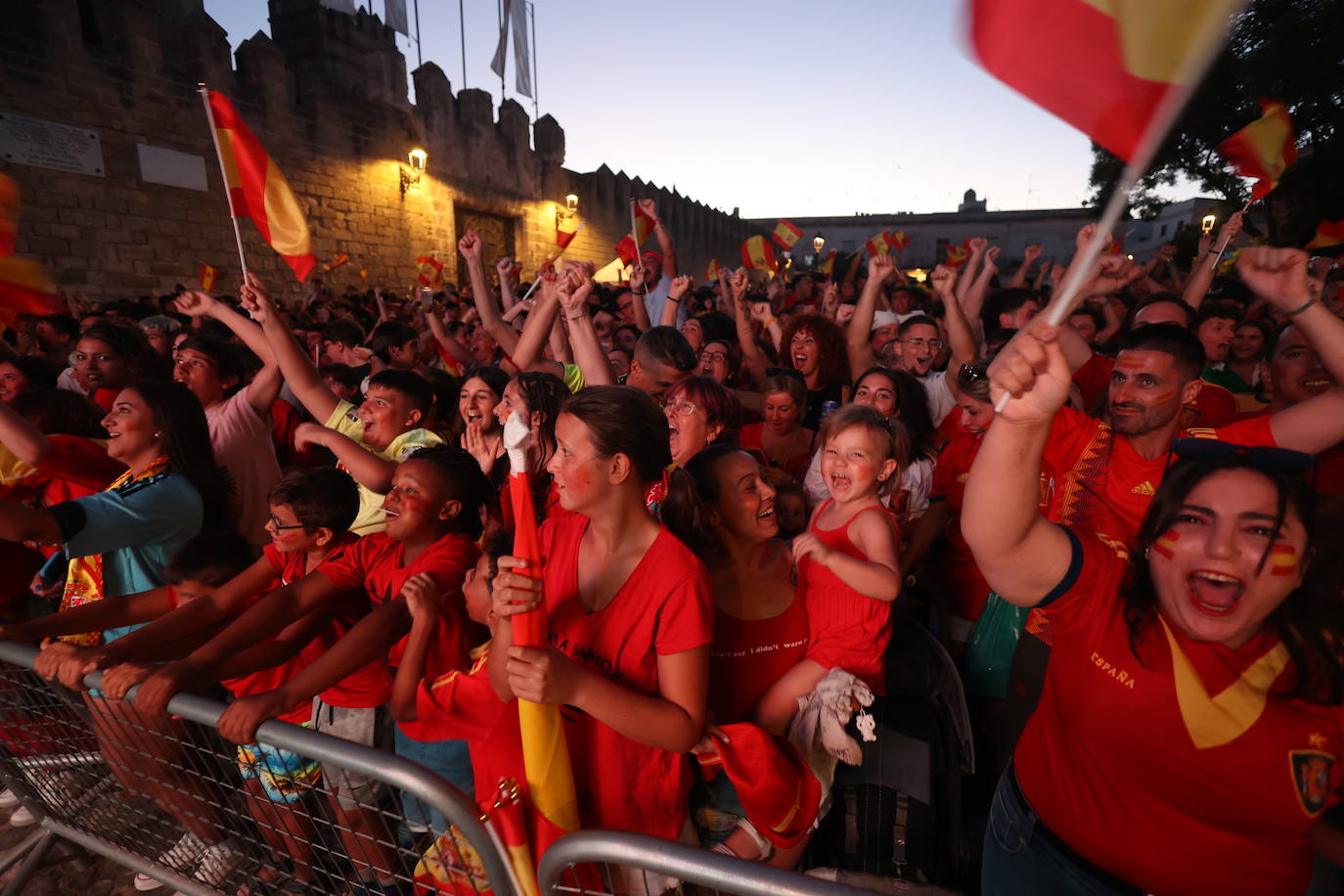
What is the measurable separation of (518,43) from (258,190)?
74.1 feet

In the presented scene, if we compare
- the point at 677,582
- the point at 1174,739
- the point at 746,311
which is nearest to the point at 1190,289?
the point at 746,311

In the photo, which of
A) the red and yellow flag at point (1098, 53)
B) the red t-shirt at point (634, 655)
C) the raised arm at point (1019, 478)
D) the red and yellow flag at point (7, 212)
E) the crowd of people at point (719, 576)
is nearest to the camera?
the red and yellow flag at point (1098, 53)

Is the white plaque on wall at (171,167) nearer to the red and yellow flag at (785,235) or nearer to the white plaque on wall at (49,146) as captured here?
the white plaque on wall at (49,146)

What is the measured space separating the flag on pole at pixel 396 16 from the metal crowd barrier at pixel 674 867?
1887 centimetres

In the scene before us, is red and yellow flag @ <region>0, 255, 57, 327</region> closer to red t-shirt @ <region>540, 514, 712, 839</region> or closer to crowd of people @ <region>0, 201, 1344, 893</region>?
crowd of people @ <region>0, 201, 1344, 893</region>

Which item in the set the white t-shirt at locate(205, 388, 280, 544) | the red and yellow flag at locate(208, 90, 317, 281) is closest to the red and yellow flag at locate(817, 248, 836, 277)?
the red and yellow flag at locate(208, 90, 317, 281)

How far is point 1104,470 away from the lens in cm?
238

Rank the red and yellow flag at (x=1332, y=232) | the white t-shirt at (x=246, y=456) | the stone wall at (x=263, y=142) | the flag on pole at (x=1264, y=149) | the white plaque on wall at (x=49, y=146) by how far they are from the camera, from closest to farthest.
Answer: the white t-shirt at (x=246, y=456) → the flag on pole at (x=1264, y=149) → the red and yellow flag at (x=1332, y=232) → the white plaque on wall at (x=49, y=146) → the stone wall at (x=263, y=142)

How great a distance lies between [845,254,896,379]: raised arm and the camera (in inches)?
163

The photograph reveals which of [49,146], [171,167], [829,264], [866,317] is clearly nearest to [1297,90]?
[829,264]

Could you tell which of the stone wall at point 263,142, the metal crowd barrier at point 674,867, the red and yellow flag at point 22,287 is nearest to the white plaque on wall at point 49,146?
the stone wall at point 263,142

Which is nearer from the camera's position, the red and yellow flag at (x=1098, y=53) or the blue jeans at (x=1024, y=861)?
the red and yellow flag at (x=1098, y=53)

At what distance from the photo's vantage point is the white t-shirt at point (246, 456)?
10.6 feet

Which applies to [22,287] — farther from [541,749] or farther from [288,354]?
[541,749]
